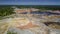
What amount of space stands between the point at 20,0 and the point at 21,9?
0.11 meters

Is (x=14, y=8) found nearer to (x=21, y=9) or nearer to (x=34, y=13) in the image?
(x=21, y=9)

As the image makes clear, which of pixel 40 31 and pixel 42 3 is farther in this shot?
pixel 42 3

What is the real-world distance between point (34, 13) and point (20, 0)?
0.78 feet

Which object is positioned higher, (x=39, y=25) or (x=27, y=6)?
(x=27, y=6)

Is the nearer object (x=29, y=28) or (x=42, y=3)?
(x=29, y=28)

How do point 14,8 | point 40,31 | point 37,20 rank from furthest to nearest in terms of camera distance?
point 14,8 → point 37,20 → point 40,31

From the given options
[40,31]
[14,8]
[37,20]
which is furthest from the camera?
[14,8]

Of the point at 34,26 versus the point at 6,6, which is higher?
the point at 6,6

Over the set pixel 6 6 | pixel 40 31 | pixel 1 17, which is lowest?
pixel 40 31

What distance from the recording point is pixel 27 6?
5.11 ft

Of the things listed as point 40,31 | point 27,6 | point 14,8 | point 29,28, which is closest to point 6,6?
point 14,8

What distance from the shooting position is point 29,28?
1377 mm

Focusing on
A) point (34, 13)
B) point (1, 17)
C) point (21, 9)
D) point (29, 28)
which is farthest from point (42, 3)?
point (1, 17)

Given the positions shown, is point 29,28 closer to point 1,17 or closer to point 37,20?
point 37,20
